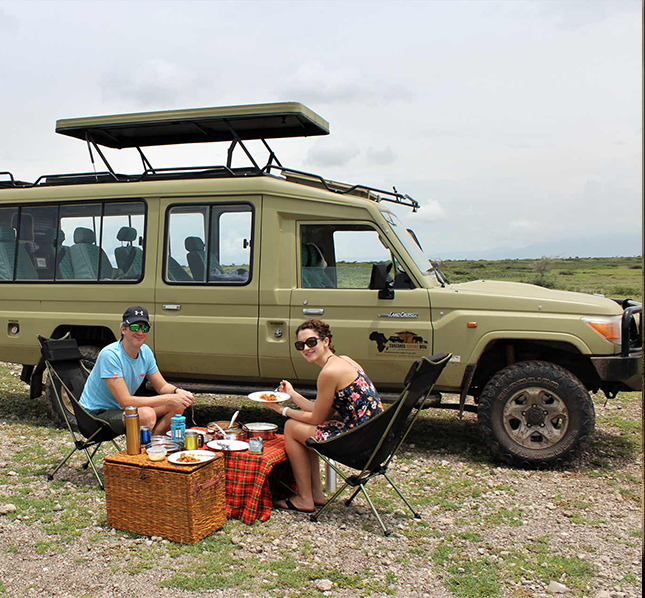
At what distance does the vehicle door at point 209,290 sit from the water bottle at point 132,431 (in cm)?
200

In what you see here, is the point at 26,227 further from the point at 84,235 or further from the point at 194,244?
the point at 194,244

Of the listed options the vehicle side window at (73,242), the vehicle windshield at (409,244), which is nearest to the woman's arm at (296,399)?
the vehicle windshield at (409,244)

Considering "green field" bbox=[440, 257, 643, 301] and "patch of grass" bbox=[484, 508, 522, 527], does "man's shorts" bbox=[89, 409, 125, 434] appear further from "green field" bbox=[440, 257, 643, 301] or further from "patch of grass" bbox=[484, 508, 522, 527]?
"green field" bbox=[440, 257, 643, 301]

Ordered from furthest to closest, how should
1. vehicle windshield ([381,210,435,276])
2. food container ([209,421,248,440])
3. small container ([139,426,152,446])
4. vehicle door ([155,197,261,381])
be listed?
vehicle door ([155,197,261,381])
vehicle windshield ([381,210,435,276])
food container ([209,421,248,440])
small container ([139,426,152,446])

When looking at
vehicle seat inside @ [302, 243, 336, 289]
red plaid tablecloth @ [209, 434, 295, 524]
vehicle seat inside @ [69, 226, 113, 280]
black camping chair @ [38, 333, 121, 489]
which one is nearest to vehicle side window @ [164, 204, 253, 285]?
vehicle seat inside @ [302, 243, 336, 289]

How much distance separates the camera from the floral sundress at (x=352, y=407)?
15.0 feet

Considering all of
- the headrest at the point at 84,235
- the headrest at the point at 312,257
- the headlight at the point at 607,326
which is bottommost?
the headlight at the point at 607,326

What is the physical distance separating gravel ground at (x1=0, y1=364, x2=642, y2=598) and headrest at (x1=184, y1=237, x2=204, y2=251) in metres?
2.21

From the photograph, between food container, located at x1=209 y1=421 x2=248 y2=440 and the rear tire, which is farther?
the rear tire

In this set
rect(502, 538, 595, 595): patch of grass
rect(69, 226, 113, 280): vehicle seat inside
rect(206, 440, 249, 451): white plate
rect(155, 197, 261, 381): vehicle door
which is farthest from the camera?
rect(69, 226, 113, 280): vehicle seat inside

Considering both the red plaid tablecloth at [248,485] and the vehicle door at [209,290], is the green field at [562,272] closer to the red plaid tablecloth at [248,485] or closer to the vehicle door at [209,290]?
the vehicle door at [209,290]

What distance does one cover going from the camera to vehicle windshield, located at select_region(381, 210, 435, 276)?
20.7 ft

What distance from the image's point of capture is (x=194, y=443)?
4551 mm

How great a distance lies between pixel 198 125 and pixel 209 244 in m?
1.31
